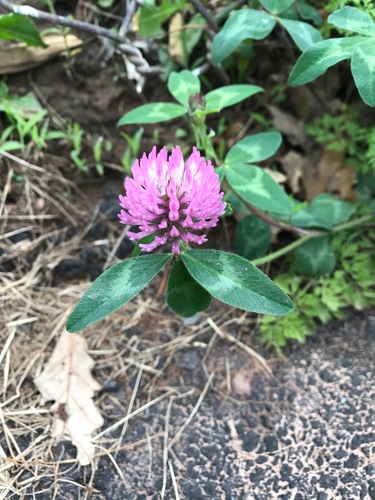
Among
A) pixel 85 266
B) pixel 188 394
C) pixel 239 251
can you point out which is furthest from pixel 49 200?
pixel 188 394

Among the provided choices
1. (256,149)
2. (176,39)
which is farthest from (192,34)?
(256,149)

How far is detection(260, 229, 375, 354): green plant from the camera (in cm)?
152

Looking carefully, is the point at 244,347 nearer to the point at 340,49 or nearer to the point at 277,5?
the point at 340,49

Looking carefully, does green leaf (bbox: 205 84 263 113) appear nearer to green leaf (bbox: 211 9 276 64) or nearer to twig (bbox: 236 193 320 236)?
green leaf (bbox: 211 9 276 64)

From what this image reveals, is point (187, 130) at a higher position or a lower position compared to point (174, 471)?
higher

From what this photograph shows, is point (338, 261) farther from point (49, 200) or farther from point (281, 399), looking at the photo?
point (49, 200)

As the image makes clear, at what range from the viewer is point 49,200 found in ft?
5.77

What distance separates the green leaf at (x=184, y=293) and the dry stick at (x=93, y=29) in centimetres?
83

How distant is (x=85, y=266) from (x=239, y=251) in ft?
1.60

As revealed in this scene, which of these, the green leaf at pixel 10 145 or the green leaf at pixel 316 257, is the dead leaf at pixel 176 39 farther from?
the green leaf at pixel 316 257

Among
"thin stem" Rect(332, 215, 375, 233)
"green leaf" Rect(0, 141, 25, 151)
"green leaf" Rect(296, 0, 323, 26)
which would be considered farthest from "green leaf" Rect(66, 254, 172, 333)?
"green leaf" Rect(296, 0, 323, 26)

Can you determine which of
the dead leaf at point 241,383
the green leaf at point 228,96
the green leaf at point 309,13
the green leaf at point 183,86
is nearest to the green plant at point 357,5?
the green leaf at point 309,13

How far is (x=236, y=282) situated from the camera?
111 cm

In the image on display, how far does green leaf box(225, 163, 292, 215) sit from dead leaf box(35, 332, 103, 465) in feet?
2.03
